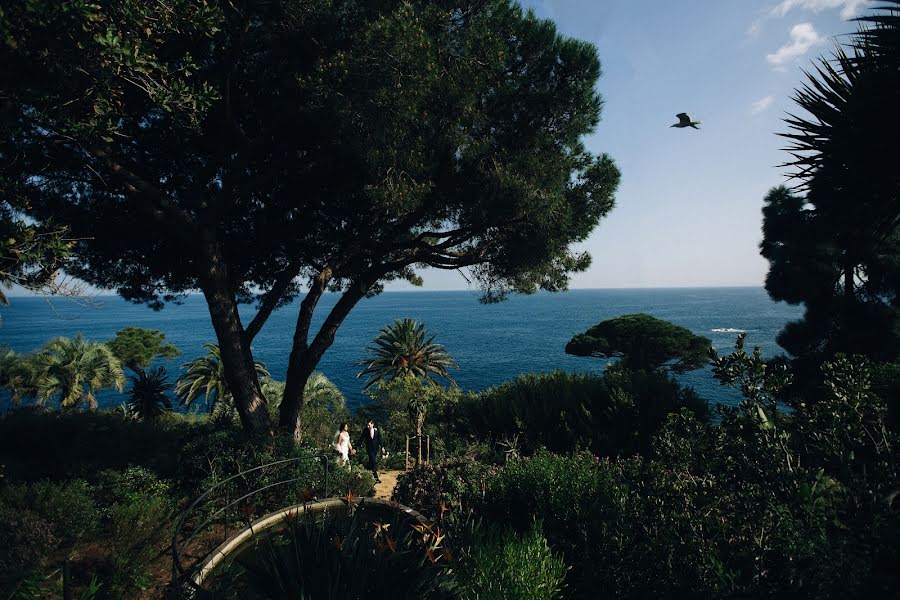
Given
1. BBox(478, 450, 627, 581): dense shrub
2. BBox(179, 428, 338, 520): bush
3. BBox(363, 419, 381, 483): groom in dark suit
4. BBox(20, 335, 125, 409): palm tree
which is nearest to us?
A: BBox(478, 450, 627, 581): dense shrub

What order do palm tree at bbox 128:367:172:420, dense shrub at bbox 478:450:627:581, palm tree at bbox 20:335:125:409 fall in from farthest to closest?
palm tree at bbox 128:367:172:420 → palm tree at bbox 20:335:125:409 → dense shrub at bbox 478:450:627:581

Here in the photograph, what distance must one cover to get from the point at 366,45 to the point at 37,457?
10053 mm

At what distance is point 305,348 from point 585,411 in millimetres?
6524

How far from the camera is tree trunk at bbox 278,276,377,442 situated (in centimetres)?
1056

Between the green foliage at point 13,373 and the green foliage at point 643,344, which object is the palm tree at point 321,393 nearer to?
the green foliage at point 643,344

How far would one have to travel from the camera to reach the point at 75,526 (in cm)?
660

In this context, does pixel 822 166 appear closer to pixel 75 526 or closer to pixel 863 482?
pixel 863 482

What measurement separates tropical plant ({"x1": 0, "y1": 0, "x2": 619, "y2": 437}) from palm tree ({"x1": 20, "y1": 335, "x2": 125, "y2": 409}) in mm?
26958

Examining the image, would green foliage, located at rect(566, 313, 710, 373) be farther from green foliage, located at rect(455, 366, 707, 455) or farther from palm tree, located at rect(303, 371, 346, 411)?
green foliage, located at rect(455, 366, 707, 455)

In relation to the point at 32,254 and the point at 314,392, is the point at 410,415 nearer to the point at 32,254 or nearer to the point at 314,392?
the point at 32,254

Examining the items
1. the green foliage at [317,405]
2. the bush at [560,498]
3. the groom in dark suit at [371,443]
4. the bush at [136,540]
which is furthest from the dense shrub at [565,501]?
the green foliage at [317,405]

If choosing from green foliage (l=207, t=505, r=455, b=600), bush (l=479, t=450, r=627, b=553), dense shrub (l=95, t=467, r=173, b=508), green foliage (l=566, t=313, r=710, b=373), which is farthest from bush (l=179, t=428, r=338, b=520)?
green foliage (l=566, t=313, r=710, b=373)

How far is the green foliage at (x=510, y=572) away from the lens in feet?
12.3

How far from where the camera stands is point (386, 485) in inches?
414
